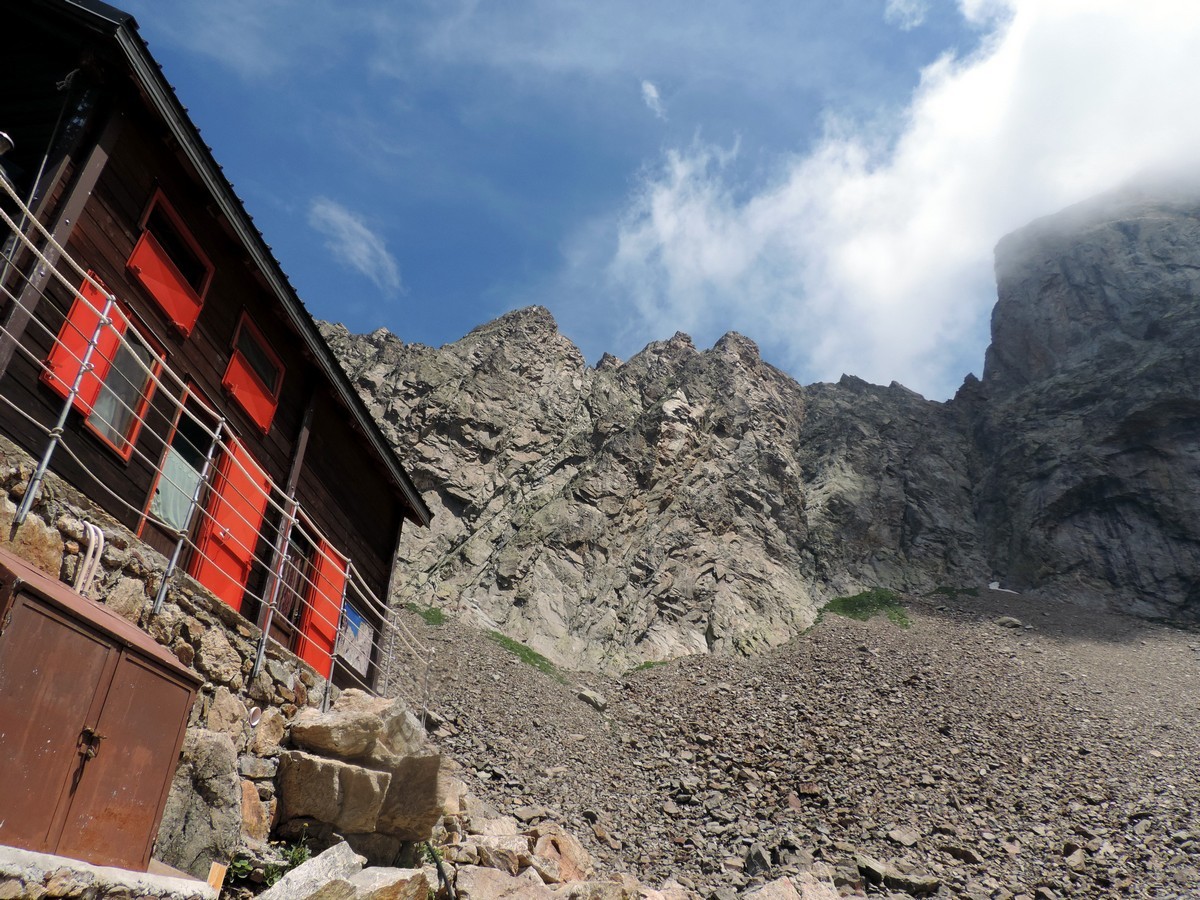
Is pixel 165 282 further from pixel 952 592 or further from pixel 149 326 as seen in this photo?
pixel 952 592

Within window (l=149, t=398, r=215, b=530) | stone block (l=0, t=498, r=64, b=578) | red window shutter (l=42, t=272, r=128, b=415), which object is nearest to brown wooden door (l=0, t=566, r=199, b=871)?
stone block (l=0, t=498, r=64, b=578)

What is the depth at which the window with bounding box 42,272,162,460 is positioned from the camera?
8.47m

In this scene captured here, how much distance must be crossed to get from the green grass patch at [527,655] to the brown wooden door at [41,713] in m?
29.0

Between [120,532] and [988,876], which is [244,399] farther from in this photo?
[988,876]

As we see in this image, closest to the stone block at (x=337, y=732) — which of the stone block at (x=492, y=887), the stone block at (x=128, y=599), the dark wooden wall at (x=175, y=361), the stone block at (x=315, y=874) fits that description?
the stone block at (x=315, y=874)

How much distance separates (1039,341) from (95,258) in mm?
82145

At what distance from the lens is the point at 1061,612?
4700 cm

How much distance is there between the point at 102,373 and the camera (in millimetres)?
9250

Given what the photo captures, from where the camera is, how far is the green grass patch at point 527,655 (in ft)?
110

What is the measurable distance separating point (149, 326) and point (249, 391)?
2331 millimetres

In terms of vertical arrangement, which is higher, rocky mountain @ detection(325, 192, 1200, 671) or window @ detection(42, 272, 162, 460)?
rocky mountain @ detection(325, 192, 1200, 671)

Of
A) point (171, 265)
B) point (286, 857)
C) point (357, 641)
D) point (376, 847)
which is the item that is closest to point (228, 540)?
point (171, 265)

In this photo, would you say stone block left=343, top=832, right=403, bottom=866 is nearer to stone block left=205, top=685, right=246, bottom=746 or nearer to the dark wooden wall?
stone block left=205, top=685, right=246, bottom=746

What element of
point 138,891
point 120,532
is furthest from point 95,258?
point 138,891
